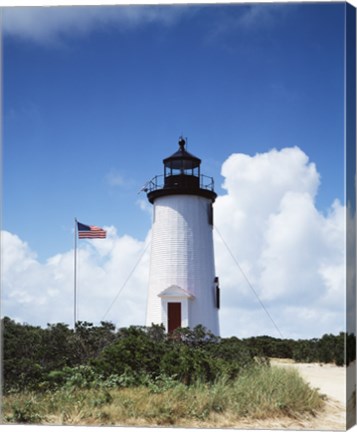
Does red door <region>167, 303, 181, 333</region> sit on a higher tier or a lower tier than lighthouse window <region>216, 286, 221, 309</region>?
lower

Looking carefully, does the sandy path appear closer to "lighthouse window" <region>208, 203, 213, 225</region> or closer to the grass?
the grass

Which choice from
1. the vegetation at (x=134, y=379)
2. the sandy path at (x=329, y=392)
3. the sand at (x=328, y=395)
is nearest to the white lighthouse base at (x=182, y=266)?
the vegetation at (x=134, y=379)

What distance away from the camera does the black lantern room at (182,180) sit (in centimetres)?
1655

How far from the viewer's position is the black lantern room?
16.5m

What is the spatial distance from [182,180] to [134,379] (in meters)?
7.12

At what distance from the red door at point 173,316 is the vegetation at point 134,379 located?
3.49 metres

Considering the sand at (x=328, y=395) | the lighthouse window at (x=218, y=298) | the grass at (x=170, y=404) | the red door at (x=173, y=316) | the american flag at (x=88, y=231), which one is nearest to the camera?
the sand at (x=328, y=395)

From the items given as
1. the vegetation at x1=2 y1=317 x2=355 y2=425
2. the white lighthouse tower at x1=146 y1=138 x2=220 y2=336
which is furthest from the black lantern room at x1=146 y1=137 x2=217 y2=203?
the vegetation at x1=2 y1=317 x2=355 y2=425

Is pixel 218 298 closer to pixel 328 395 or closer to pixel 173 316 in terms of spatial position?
pixel 173 316

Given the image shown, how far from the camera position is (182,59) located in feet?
43.8

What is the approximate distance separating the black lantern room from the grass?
18.9ft

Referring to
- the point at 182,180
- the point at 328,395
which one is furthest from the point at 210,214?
the point at 328,395

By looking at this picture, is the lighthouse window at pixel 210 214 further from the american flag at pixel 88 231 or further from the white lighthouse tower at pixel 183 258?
the american flag at pixel 88 231

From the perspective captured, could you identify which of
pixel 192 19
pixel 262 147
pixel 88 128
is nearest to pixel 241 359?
pixel 262 147
